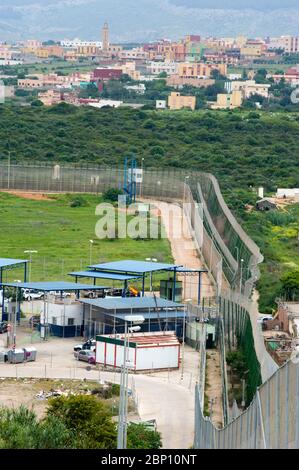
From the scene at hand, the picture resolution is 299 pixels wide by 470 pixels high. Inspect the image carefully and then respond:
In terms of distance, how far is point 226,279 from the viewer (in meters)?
42.0

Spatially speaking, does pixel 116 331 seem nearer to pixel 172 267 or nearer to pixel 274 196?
pixel 172 267

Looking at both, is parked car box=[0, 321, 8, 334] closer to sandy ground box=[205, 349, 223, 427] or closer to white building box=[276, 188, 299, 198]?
sandy ground box=[205, 349, 223, 427]

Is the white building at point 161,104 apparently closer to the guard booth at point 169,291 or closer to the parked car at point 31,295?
the parked car at point 31,295

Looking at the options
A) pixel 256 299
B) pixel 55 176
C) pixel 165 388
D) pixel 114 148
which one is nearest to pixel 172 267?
pixel 256 299

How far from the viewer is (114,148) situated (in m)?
90.1

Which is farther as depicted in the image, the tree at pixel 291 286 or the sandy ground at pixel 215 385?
the tree at pixel 291 286

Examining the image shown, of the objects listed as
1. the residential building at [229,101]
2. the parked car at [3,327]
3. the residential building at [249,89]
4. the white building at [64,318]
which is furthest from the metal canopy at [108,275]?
the residential building at [249,89]

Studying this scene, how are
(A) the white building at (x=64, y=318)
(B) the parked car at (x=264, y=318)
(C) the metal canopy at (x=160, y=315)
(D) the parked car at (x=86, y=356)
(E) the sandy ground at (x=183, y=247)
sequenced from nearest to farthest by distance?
(D) the parked car at (x=86, y=356), (C) the metal canopy at (x=160, y=315), (B) the parked car at (x=264, y=318), (A) the white building at (x=64, y=318), (E) the sandy ground at (x=183, y=247)

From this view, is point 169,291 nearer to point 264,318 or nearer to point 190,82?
point 264,318

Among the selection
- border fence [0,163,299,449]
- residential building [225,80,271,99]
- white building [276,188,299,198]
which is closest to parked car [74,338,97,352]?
border fence [0,163,299,449]

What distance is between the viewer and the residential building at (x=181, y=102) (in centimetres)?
13475

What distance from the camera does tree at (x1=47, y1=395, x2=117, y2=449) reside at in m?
24.6

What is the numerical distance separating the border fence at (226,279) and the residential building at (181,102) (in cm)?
6212
